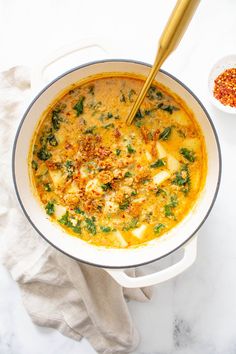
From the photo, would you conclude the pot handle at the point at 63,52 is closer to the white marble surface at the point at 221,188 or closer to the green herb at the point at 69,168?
the white marble surface at the point at 221,188

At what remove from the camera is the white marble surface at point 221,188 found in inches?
138

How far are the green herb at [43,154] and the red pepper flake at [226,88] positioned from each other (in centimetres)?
120

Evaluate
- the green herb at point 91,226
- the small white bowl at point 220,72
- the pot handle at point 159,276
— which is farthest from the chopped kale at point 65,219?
the small white bowl at point 220,72

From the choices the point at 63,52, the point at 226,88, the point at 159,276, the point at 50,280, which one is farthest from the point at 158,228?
the point at 63,52

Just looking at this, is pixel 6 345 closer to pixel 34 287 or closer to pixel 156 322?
pixel 34 287

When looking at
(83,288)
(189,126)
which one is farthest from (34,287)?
(189,126)

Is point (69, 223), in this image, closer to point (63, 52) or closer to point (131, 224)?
point (131, 224)

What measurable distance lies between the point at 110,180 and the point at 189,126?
0.62 m

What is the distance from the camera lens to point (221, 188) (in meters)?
3.49

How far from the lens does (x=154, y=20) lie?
3514 mm

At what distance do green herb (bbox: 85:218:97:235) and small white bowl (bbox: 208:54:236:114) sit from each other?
1136 millimetres

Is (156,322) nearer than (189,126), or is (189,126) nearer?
(189,126)

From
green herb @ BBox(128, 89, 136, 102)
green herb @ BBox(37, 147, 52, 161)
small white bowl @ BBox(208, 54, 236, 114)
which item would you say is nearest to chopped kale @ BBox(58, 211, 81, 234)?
green herb @ BBox(37, 147, 52, 161)

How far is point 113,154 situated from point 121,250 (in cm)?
64
